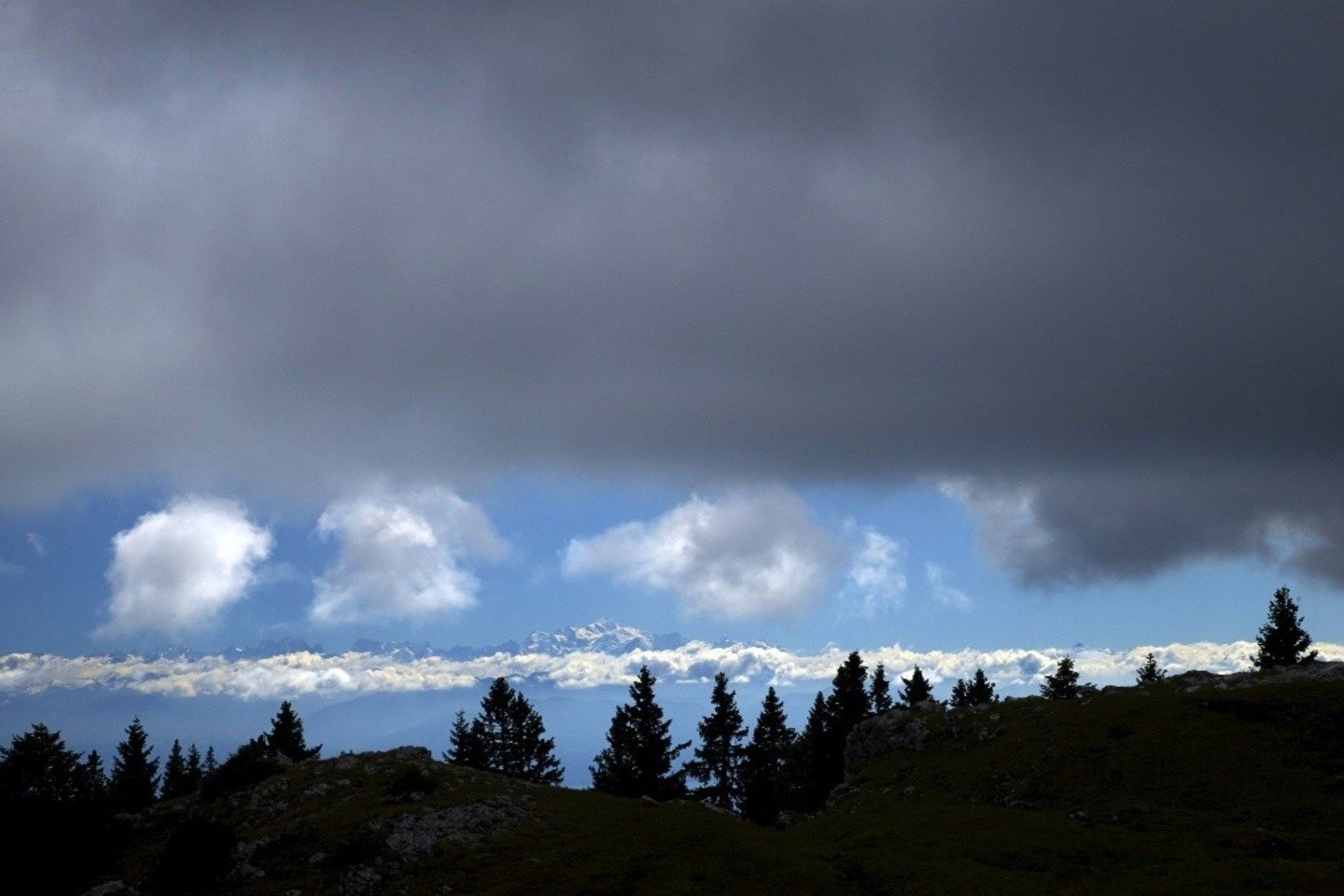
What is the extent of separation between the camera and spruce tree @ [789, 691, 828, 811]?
99625 millimetres

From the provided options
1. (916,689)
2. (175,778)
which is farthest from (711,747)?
(175,778)

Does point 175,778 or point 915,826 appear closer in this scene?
point 915,826

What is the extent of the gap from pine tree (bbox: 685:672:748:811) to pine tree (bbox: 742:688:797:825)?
168cm

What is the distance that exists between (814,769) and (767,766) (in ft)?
36.3

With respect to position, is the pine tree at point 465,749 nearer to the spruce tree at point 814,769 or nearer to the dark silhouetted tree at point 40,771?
the spruce tree at point 814,769

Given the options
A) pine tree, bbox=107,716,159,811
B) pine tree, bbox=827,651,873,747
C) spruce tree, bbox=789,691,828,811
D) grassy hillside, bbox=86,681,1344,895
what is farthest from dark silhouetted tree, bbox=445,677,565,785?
grassy hillside, bbox=86,681,1344,895

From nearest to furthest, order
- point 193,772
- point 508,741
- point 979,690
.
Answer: point 508,741
point 979,690
point 193,772

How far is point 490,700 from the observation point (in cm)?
12138

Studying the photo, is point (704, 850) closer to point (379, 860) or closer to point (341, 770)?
point (379, 860)

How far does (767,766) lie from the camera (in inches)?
4382

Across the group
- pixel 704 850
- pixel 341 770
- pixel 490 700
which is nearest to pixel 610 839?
pixel 704 850

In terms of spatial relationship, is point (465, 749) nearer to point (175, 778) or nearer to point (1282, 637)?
point (175, 778)

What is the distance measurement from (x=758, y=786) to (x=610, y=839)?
6394 cm

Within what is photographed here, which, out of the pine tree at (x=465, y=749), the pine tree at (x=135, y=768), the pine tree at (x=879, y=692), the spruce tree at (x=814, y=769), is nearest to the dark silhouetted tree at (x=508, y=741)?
the pine tree at (x=465, y=749)
